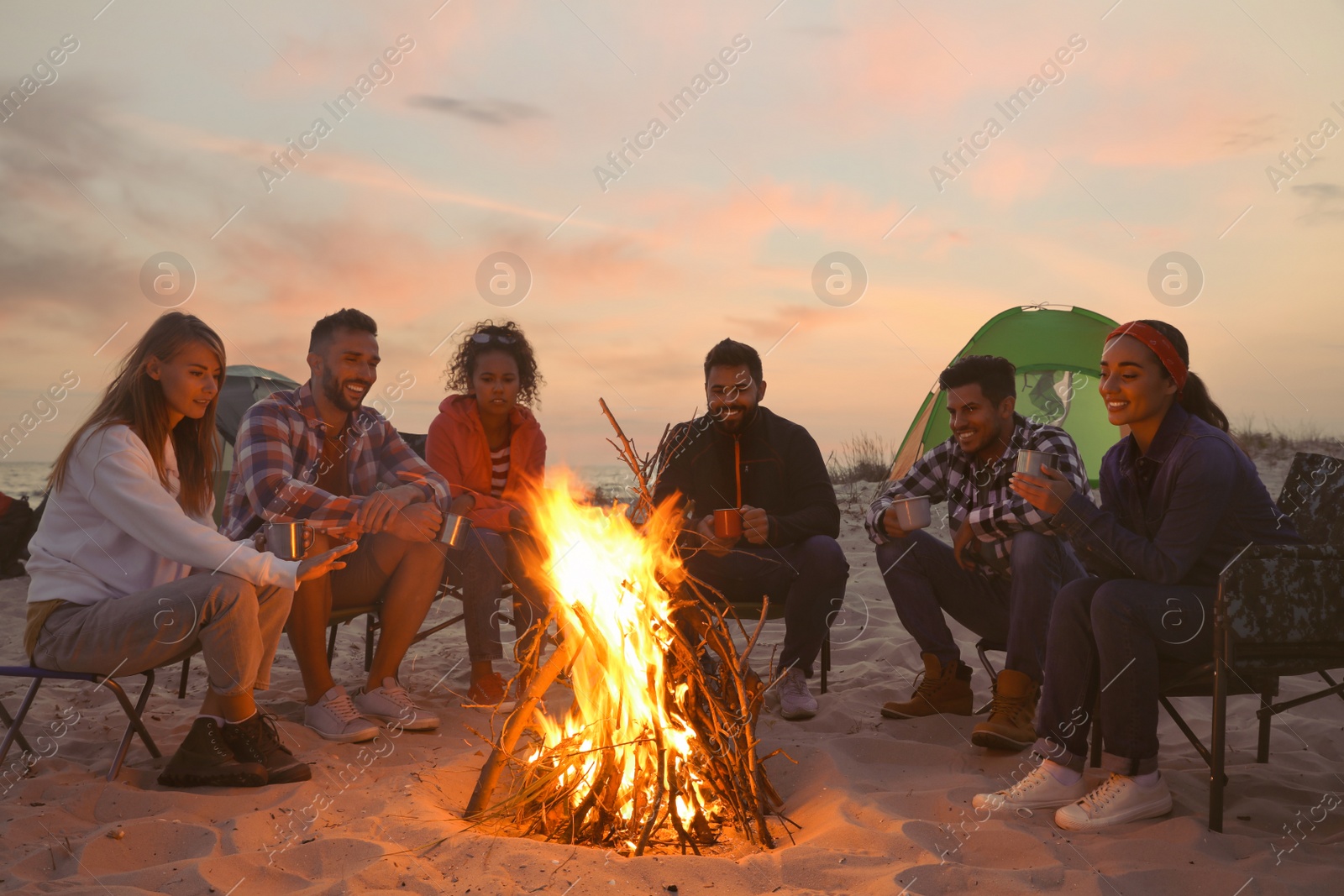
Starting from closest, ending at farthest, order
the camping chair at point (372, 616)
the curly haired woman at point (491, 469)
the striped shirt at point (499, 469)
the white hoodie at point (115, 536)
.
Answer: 1. the white hoodie at point (115, 536)
2. the camping chair at point (372, 616)
3. the curly haired woman at point (491, 469)
4. the striped shirt at point (499, 469)

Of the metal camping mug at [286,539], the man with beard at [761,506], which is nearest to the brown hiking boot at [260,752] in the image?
the metal camping mug at [286,539]

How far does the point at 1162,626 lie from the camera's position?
2.70 metres

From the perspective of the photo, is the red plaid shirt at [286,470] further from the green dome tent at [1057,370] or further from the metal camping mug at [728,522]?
the green dome tent at [1057,370]

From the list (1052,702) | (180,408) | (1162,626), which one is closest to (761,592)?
(1052,702)

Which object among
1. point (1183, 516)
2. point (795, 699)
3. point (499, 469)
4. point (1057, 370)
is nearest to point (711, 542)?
point (795, 699)

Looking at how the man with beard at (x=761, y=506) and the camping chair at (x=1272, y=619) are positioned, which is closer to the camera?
the camping chair at (x=1272, y=619)

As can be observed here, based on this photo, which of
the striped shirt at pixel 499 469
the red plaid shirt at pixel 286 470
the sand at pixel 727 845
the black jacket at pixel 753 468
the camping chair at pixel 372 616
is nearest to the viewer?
the sand at pixel 727 845

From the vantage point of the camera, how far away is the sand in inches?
87.0

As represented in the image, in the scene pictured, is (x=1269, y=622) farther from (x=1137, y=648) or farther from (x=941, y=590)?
(x=941, y=590)

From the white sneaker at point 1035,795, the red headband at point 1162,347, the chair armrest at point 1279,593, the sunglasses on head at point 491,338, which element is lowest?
the white sneaker at point 1035,795

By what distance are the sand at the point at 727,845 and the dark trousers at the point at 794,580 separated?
35 cm

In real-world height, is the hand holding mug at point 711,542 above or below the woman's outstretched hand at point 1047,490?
below

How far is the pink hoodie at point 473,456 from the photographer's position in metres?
4.36

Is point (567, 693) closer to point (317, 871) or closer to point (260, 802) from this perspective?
point (260, 802)
